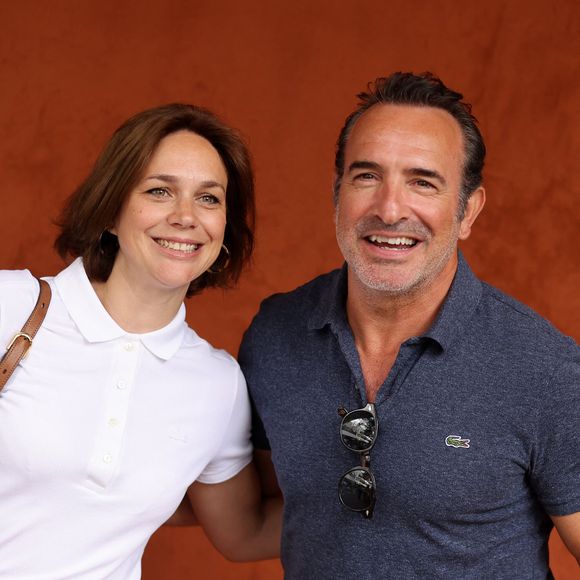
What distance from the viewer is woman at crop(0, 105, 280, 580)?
1999 millimetres

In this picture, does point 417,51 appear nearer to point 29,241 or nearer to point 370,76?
point 370,76

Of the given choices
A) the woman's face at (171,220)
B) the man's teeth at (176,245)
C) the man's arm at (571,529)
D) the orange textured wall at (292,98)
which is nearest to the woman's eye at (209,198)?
the woman's face at (171,220)

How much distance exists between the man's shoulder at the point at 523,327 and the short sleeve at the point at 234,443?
1.81ft

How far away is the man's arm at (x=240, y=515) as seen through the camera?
7.84 feet

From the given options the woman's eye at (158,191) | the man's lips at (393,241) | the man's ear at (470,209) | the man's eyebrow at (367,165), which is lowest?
the man's lips at (393,241)

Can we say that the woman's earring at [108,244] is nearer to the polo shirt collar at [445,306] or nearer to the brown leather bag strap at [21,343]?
the brown leather bag strap at [21,343]

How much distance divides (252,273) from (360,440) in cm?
161

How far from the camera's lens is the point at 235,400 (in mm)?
2289

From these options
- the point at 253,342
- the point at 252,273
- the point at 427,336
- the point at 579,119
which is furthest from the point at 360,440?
the point at 579,119

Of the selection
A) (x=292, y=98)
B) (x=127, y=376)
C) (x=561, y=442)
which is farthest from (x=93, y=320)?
(x=292, y=98)

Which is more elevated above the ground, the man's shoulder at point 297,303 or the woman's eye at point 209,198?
the woman's eye at point 209,198

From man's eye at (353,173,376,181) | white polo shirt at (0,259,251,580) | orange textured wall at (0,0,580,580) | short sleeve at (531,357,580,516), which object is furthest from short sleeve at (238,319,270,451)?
orange textured wall at (0,0,580,580)

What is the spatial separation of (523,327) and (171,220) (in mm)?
715

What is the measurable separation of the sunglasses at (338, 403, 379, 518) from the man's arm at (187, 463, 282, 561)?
1.32 ft
